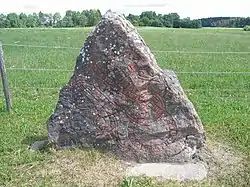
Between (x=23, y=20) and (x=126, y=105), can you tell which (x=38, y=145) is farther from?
(x=23, y=20)

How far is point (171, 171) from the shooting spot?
5.79 m

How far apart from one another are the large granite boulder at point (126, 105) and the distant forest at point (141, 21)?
123ft

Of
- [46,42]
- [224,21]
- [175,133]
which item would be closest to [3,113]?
[175,133]

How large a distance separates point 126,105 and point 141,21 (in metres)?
38.7

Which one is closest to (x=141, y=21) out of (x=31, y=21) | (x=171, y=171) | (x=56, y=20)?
(x=56, y=20)

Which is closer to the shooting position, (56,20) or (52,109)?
(52,109)

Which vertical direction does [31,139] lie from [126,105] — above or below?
below

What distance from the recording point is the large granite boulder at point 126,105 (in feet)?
19.6

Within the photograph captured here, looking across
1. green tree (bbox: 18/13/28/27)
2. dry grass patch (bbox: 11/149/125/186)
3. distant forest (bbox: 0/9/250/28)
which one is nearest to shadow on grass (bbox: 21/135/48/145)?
dry grass patch (bbox: 11/149/125/186)

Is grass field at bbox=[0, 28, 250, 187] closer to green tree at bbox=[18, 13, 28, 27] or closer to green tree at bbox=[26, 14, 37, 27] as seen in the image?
green tree at bbox=[18, 13, 28, 27]

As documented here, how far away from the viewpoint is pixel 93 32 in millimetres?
6086

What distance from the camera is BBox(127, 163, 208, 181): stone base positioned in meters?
5.66

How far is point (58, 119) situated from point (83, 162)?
717 millimetres

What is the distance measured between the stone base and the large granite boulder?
125mm
